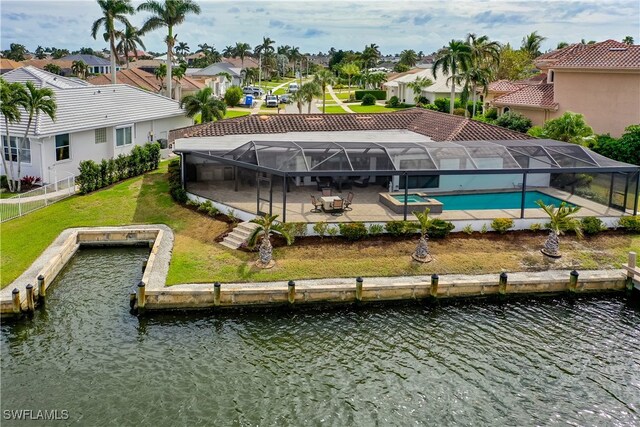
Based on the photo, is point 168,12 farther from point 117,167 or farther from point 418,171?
point 418,171

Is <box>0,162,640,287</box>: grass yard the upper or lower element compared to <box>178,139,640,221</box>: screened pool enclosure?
lower

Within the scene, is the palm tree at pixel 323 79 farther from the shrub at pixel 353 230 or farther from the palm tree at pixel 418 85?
the shrub at pixel 353 230

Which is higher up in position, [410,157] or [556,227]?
[410,157]

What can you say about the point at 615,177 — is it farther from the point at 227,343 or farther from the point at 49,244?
the point at 49,244

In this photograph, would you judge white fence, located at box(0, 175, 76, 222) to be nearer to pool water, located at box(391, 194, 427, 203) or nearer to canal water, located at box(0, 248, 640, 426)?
canal water, located at box(0, 248, 640, 426)

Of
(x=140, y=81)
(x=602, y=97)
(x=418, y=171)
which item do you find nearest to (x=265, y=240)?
(x=418, y=171)

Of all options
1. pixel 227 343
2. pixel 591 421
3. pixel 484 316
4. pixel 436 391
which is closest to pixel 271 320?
pixel 227 343

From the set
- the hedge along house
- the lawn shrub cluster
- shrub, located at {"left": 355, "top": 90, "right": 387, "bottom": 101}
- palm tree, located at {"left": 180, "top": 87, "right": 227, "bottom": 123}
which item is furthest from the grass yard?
shrub, located at {"left": 355, "top": 90, "right": 387, "bottom": 101}
